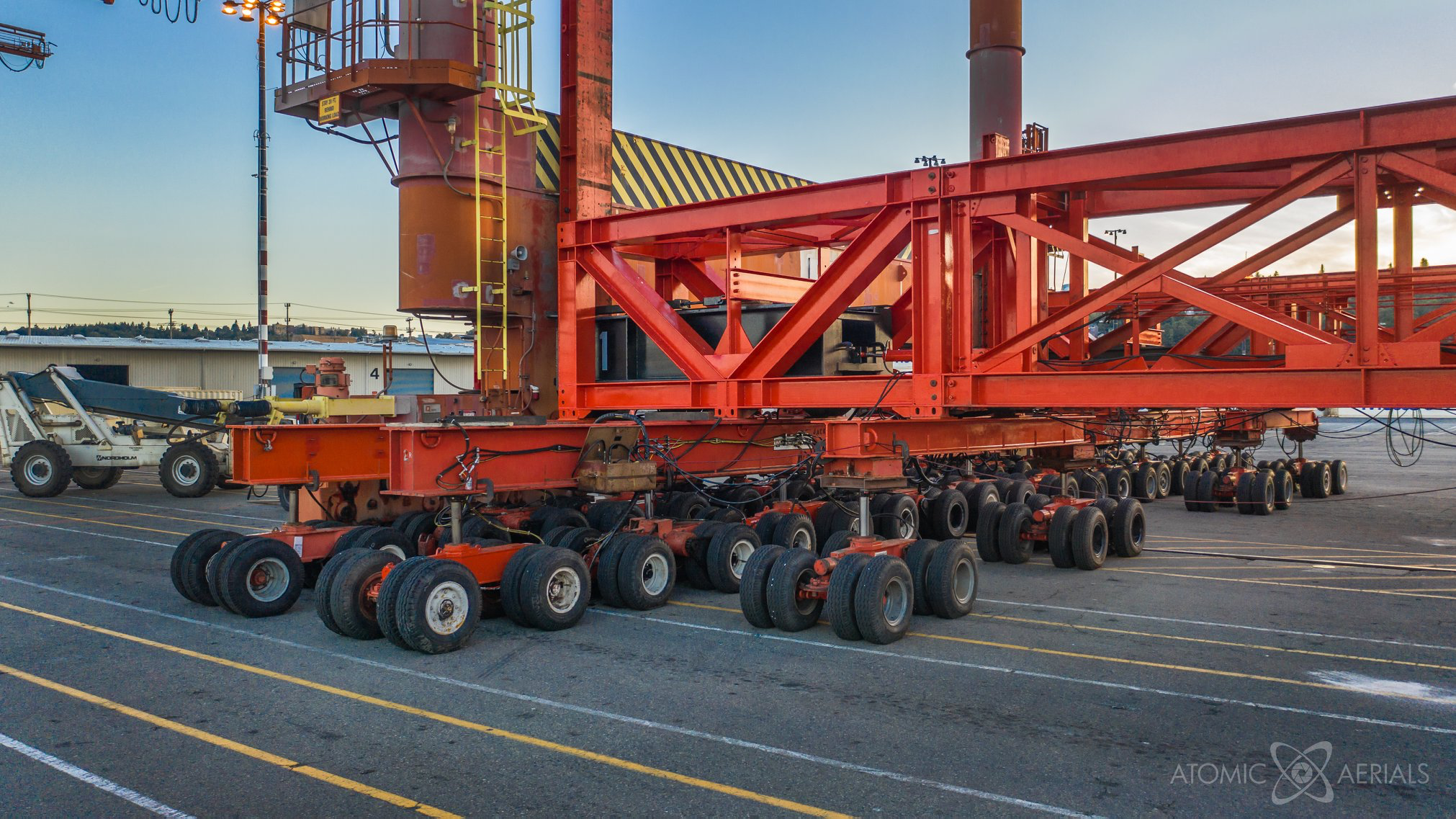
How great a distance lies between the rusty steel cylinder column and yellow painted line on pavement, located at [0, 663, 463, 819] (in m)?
9.91

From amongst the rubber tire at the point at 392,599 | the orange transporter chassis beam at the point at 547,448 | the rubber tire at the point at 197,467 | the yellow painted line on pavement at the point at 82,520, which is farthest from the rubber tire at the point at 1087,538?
the rubber tire at the point at 197,467

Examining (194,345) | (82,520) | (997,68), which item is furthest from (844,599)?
(194,345)

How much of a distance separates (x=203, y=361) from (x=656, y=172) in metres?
34.5

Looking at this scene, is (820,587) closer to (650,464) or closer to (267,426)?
(650,464)

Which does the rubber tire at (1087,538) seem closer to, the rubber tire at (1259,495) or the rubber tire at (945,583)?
the rubber tire at (945,583)

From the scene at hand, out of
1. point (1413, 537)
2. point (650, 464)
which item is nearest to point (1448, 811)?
point (650, 464)

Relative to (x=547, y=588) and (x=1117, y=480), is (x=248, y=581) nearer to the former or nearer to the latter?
(x=547, y=588)

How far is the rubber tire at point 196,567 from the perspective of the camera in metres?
8.37

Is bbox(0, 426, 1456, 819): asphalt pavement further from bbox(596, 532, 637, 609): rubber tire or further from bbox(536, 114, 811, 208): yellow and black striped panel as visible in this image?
bbox(536, 114, 811, 208): yellow and black striped panel

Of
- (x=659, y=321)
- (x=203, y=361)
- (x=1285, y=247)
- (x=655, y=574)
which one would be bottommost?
(x=655, y=574)

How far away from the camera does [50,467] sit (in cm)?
1723

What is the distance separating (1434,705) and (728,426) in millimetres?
6491

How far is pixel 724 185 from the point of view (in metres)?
13.3

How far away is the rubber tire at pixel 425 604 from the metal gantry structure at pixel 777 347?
0.02m
